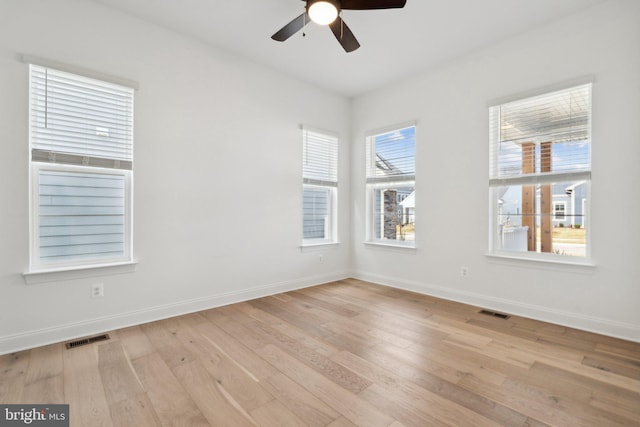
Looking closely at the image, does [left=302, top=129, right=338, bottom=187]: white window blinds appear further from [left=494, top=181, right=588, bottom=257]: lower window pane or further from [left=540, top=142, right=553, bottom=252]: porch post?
[left=540, top=142, right=553, bottom=252]: porch post

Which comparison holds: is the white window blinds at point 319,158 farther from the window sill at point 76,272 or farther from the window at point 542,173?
the window sill at point 76,272

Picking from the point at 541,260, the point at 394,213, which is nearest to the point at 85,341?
the point at 394,213

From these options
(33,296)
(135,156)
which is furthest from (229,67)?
(33,296)

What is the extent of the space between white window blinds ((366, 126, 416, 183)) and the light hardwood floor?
214 cm

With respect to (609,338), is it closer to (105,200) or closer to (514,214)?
(514,214)

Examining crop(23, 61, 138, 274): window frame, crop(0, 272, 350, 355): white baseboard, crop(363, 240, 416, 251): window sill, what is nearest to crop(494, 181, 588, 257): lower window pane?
crop(363, 240, 416, 251): window sill

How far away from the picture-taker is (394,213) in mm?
4691

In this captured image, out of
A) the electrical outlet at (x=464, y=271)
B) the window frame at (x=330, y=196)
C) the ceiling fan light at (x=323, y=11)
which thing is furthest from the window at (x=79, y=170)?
the electrical outlet at (x=464, y=271)

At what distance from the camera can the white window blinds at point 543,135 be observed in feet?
9.89

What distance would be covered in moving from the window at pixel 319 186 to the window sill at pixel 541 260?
2.30 metres

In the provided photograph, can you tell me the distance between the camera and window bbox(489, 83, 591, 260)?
303 cm

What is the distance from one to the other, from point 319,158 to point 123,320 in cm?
317

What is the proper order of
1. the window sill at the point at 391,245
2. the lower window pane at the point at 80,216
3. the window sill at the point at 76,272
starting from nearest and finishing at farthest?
the window sill at the point at 76,272
the lower window pane at the point at 80,216
the window sill at the point at 391,245

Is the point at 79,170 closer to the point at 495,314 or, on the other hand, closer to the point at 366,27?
the point at 366,27
